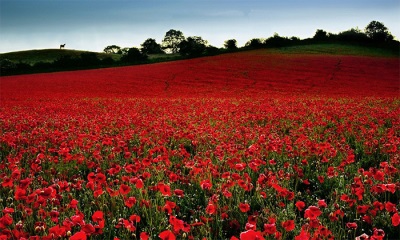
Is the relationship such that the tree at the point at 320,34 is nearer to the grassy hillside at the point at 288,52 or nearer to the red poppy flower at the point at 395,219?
the grassy hillside at the point at 288,52

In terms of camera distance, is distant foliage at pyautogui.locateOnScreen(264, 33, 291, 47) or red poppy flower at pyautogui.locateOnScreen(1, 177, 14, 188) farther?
distant foliage at pyautogui.locateOnScreen(264, 33, 291, 47)

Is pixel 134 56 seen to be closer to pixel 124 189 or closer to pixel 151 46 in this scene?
pixel 151 46

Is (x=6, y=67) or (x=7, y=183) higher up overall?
(x=6, y=67)

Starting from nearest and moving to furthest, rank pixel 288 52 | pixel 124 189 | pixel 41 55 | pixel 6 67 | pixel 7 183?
1. pixel 124 189
2. pixel 7 183
3. pixel 288 52
4. pixel 6 67
5. pixel 41 55

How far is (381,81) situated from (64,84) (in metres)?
27.2

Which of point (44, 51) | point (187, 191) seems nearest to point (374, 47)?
point (187, 191)

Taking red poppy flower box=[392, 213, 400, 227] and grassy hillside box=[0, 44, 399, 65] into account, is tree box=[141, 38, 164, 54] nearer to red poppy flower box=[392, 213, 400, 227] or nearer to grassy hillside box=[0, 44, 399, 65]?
grassy hillside box=[0, 44, 399, 65]

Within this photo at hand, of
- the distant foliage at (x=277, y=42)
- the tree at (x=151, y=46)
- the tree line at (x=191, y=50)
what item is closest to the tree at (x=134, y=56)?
the tree line at (x=191, y=50)

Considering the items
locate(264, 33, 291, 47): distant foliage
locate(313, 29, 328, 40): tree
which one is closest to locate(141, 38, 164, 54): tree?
locate(264, 33, 291, 47): distant foliage

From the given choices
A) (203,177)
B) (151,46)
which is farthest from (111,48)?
(203,177)

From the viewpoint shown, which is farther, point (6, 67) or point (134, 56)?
point (134, 56)

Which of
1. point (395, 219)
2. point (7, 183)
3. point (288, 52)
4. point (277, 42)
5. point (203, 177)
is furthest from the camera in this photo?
point (277, 42)

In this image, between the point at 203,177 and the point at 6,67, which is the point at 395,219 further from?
the point at 6,67

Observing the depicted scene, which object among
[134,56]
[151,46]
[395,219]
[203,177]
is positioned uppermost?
[151,46]
